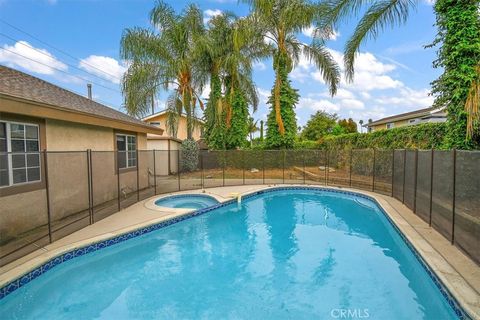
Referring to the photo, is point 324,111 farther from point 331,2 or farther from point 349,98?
point 331,2

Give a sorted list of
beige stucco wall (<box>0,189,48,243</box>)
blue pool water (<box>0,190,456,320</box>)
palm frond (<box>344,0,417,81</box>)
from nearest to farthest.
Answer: blue pool water (<box>0,190,456,320</box>), beige stucco wall (<box>0,189,48,243</box>), palm frond (<box>344,0,417,81</box>)

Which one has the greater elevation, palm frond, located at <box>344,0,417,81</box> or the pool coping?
palm frond, located at <box>344,0,417,81</box>

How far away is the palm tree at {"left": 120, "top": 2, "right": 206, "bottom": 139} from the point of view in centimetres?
1235

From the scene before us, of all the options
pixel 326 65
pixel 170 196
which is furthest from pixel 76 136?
pixel 326 65

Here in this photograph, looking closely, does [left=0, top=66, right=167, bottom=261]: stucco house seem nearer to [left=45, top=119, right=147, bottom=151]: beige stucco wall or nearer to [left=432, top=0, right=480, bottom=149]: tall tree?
[left=45, top=119, right=147, bottom=151]: beige stucco wall

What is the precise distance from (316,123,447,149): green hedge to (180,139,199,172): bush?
347 inches

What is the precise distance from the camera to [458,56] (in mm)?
6527

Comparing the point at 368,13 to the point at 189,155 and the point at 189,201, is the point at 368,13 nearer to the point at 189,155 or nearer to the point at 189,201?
the point at 189,201

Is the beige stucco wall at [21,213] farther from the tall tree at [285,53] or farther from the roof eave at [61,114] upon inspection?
the tall tree at [285,53]

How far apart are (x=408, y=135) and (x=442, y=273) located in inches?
331

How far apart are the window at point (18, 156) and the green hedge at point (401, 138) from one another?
35.4ft

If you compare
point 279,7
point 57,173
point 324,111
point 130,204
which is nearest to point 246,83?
point 279,7

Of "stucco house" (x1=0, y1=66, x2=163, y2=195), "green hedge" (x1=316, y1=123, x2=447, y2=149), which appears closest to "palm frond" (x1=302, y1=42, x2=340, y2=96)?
"green hedge" (x1=316, y1=123, x2=447, y2=149)

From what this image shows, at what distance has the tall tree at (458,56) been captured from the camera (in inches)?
251
